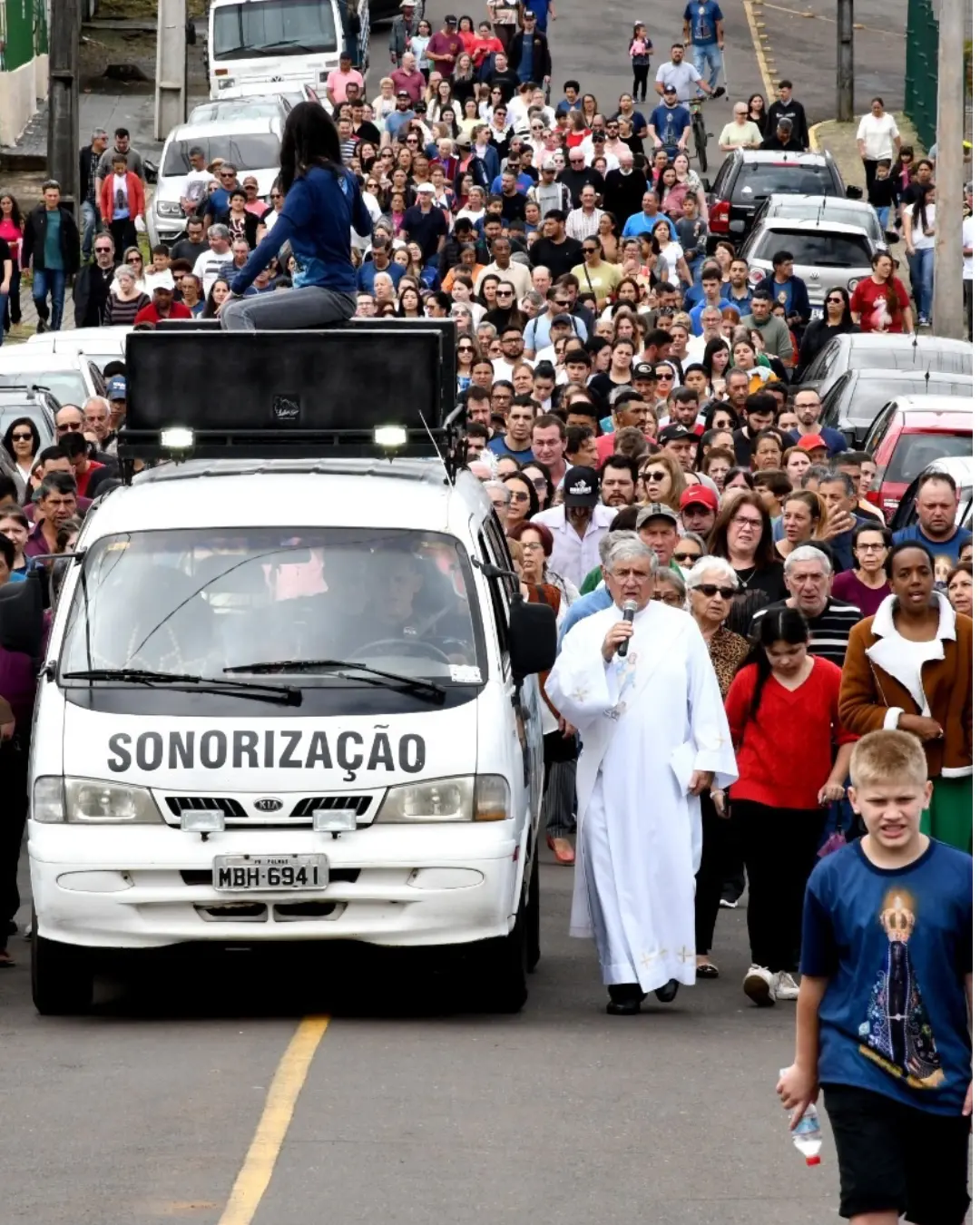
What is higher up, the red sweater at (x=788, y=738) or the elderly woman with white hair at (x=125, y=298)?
the elderly woman with white hair at (x=125, y=298)

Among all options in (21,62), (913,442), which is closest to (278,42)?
(21,62)

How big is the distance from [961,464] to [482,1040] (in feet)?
30.5

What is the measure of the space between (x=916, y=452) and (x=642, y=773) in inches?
405

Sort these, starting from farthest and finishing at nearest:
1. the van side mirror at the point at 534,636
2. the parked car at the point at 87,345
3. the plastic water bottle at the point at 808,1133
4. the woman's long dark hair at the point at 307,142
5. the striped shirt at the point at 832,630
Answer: the parked car at the point at 87,345 → the woman's long dark hair at the point at 307,142 → the striped shirt at the point at 832,630 → the van side mirror at the point at 534,636 → the plastic water bottle at the point at 808,1133

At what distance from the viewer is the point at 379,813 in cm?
1054

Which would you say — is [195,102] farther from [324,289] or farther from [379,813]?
[379,813]

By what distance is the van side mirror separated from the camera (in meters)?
11.1

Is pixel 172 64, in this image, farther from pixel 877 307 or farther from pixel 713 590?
pixel 713 590

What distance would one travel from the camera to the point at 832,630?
12.6 metres

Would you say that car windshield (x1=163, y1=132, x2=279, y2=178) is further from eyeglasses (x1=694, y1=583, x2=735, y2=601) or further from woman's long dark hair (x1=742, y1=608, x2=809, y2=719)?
woman's long dark hair (x1=742, y1=608, x2=809, y2=719)

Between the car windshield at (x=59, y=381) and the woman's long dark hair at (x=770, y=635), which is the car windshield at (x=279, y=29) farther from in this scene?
the woman's long dark hair at (x=770, y=635)

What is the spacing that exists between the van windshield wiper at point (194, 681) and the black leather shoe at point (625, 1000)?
1.76 meters

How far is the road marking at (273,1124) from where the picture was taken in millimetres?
8219

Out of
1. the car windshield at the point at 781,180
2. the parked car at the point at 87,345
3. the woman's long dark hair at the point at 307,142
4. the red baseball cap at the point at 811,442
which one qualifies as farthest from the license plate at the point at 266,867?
the car windshield at the point at 781,180
